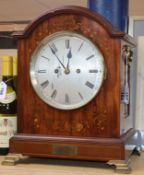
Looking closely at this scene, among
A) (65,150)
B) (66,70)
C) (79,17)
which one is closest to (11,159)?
(65,150)

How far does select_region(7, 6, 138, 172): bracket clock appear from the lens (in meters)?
0.95

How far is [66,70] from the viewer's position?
976 millimetres

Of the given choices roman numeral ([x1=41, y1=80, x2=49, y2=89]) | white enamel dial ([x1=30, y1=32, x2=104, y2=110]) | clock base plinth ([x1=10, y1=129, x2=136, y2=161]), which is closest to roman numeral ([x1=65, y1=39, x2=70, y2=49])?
white enamel dial ([x1=30, y1=32, x2=104, y2=110])

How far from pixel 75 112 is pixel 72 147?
3.3 inches

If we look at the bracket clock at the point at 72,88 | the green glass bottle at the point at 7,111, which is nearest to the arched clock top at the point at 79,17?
the bracket clock at the point at 72,88

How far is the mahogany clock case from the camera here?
0.94 meters

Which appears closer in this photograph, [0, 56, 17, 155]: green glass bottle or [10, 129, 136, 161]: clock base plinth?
[10, 129, 136, 161]: clock base plinth

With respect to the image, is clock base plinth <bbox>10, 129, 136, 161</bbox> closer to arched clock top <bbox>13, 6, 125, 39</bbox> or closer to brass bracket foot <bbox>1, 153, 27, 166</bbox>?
brass bracket foot <bbox>1, 153, 27, 166</bbox>

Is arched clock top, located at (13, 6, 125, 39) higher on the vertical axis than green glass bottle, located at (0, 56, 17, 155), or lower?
higher

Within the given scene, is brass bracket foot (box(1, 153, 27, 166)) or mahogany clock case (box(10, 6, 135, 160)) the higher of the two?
mahogany clock case (box(10, 6, 135, 160))

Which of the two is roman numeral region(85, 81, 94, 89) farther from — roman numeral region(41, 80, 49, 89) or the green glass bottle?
the green glass bottle

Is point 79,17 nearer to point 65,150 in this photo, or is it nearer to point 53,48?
point 53,48

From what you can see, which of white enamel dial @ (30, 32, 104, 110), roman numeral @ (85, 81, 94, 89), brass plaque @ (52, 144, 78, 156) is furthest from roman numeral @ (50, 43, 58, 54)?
brass plaque @ (52, 144, 78, 156)

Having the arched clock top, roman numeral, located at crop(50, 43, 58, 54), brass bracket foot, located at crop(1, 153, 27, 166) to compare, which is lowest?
brass bracket foot, located at crop(1, 153, 27, 166)
